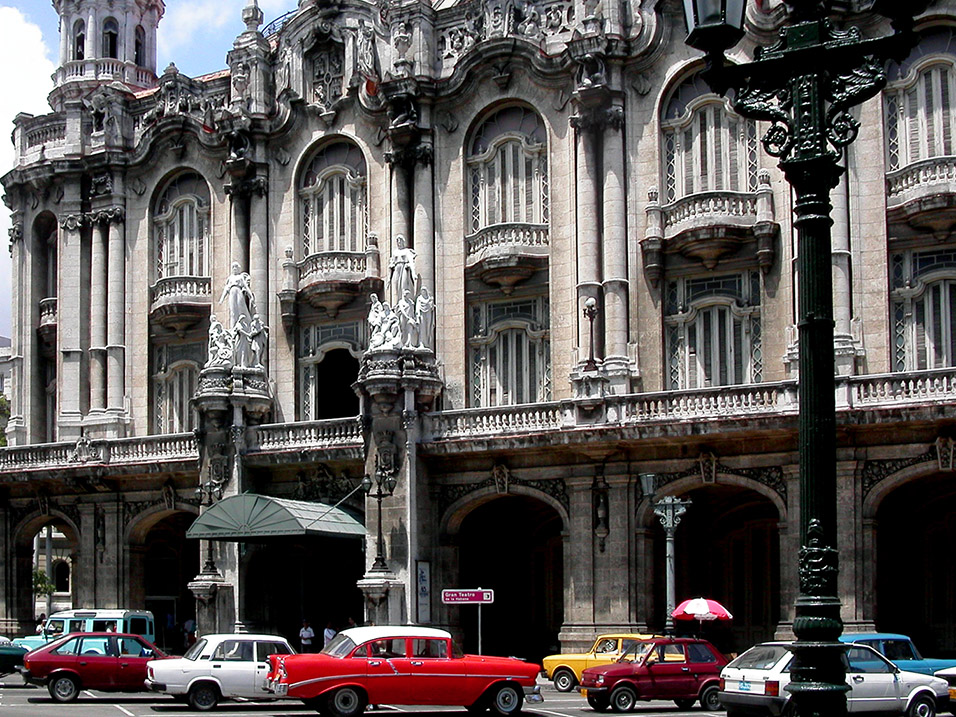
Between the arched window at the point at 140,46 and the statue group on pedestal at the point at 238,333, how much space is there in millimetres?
13457

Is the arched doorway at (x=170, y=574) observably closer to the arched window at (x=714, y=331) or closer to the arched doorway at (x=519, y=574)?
the arched doorway at (x=519, y=574)

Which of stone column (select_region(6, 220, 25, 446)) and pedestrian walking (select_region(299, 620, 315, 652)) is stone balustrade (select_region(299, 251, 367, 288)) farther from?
stone column (select_region(6, 220, 25, 446))

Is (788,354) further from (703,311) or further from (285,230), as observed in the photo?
(285,230)

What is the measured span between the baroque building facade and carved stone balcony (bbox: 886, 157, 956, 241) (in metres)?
0.08

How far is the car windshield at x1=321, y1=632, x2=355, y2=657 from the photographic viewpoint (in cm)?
2592

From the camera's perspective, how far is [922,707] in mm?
24391

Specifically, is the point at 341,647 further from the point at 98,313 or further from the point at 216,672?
the point at 98,313

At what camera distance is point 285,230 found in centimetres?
4559

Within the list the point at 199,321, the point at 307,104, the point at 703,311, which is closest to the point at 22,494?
the point at 199,321

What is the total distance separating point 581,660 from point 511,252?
41.7 ft

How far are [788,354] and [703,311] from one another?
345cm

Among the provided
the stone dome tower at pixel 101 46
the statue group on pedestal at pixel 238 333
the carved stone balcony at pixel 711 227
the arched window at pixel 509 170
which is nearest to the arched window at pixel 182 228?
the statue group on pedestal at pixel 238 333

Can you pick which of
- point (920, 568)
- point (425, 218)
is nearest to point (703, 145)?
point (425, 218)

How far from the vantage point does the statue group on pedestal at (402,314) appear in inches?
1551
